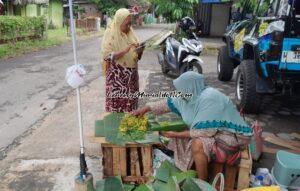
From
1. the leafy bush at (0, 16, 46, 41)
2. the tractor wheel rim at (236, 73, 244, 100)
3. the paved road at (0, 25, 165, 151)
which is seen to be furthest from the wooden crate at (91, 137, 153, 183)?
the leafy bush at (0, 16, 46, 41)

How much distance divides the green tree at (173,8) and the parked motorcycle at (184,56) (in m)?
Result: 4.88

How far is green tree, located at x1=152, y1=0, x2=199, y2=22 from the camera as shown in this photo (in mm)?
14289

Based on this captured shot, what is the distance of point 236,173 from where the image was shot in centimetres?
357

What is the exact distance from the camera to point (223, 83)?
9.10 meters

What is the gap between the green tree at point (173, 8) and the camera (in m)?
14.3

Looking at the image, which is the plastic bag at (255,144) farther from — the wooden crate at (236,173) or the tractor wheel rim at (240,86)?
the tractor wheel rim at (240,86)

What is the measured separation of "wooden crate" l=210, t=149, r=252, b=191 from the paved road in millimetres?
3044

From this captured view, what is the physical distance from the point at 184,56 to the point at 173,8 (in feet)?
19.2

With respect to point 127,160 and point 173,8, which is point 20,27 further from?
point 127,160

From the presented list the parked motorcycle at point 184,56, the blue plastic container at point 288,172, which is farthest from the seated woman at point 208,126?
the parked motorcycle at point 184,56

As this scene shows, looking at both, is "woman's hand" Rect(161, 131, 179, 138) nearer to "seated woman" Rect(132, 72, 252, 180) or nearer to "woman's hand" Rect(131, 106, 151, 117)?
"seated woman" Rect(132, 72, 252, 180)

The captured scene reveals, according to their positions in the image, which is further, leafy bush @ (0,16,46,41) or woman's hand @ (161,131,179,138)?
leafy bush @ (0,16,46,41)

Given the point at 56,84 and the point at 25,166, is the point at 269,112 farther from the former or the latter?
Answer: the point at 56,84

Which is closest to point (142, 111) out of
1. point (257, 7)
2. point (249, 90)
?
point (249, 90)
